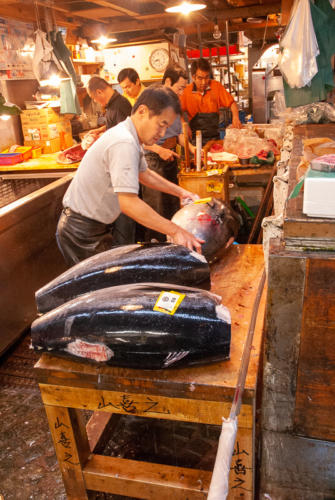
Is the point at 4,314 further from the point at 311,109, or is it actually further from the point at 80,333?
the point at 311,109

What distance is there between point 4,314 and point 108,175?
1.82 m

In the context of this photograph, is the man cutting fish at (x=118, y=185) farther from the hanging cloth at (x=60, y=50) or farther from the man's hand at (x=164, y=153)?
the hanging cloth at (x=60, y=50)

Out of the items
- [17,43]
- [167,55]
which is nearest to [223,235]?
[17,43]

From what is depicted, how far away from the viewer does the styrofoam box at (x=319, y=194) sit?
4.70ft

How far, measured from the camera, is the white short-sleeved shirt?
249cm

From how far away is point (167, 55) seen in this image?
879 cm

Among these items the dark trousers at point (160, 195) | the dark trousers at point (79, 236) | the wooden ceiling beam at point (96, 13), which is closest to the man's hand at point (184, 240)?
the dark trousers at point (79, 236)

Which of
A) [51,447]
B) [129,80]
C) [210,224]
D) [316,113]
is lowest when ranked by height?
[51,447]

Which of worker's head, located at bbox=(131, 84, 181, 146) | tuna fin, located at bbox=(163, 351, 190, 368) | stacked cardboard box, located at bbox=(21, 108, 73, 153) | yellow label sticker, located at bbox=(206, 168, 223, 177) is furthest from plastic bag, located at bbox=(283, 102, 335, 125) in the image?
stacked cardboard box, located at bbox=(21, 108, 73, 153)

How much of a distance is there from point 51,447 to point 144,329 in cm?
170

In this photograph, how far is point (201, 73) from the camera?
6.70m

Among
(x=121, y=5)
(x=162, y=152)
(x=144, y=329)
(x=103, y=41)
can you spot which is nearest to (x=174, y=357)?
(x=144, y=329)

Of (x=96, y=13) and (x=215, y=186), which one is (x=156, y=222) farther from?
(x=96, y=13)

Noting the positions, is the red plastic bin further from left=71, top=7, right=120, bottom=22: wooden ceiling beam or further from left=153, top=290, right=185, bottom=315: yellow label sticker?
left=153, top=290, right=185, bottom=315: yellow label sticker
